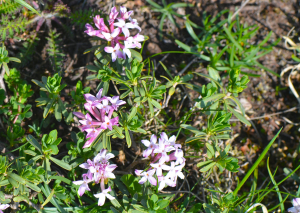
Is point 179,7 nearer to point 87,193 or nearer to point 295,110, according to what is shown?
point 295,110

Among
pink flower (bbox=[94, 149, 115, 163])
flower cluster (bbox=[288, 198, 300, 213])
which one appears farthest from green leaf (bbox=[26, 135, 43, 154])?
flower cluster (bbox=[288, 198, 300, 213])

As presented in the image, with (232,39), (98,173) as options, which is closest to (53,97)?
(98,173)

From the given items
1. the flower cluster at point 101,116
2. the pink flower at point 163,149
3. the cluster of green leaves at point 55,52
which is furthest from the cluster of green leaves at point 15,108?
the pink flower at point 163,149

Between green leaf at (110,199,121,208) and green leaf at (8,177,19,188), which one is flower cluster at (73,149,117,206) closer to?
green leaf at (110,199,121,208)

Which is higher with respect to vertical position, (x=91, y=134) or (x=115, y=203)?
(x=91, y=134)

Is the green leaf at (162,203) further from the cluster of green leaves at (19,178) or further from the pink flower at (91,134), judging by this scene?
the cluster of green leaves at (19,178)

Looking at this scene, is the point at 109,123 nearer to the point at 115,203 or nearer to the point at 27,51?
the point at 115,203
